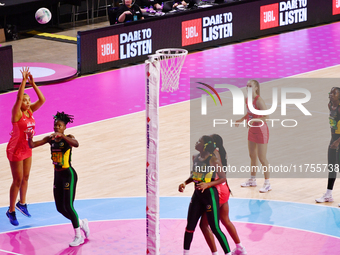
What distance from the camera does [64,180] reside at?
9.17 meters

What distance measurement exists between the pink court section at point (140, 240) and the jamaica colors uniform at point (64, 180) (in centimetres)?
53

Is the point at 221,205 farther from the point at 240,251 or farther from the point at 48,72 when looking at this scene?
the point at 48,72

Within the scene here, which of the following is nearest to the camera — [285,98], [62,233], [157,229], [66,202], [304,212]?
[157,229]

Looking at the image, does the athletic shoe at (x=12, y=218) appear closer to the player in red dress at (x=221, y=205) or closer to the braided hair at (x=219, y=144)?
the player in red dress at (x=221, y=205)

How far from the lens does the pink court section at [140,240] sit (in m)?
9.18

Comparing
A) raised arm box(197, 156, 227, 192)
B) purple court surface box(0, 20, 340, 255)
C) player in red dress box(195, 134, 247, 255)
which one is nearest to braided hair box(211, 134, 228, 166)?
player in red dress box(195, 134, 247, 255)

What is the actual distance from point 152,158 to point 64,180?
1.66 meters

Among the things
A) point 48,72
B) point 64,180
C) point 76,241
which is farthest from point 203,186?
point 48,72

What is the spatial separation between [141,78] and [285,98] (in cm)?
444

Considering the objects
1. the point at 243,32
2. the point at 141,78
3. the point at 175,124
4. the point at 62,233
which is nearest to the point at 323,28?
the point at 243,32

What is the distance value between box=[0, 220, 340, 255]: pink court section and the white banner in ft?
3.60

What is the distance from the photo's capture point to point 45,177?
1205 cm

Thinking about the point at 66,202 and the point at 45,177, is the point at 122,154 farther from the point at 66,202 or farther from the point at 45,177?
the point at 66,202

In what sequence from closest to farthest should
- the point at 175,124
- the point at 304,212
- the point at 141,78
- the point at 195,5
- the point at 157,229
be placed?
the point at 157,229 → the point at 304,212 → the point at 175,124 → the point at 141,78 → the point at 195,5
